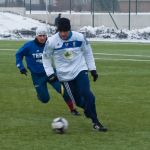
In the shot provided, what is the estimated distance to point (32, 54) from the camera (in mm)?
14930

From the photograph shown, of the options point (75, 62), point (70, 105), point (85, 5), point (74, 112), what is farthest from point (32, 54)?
point (85, 5)

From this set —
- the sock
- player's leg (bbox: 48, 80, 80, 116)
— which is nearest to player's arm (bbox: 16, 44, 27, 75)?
player's leg (bbox: 48, 80, 80, 116)

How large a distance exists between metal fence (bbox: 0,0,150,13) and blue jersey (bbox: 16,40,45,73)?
48384 mm

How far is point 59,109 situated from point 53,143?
4.38 m

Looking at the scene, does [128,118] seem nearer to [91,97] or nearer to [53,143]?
[91,97]

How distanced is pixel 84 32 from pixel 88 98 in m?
41.0

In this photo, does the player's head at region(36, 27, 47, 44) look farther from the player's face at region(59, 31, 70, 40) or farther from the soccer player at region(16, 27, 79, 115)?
the player's face at region(59, 31, 70, 40)

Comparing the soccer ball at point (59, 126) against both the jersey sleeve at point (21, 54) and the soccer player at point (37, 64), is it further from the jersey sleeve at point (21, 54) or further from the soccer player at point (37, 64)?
the jersey sleeve at point (21, 54)

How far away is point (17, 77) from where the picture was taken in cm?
2339

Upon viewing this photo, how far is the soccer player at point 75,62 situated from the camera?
12.6 meters

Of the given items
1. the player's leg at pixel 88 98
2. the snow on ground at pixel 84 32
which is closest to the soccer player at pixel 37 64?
→ the player's leg at pixel 88 98

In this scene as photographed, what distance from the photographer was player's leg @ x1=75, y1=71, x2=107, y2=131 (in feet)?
41.3

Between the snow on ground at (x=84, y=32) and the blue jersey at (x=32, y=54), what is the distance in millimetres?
32909

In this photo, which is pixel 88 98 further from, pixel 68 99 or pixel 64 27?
pixel 68 99
